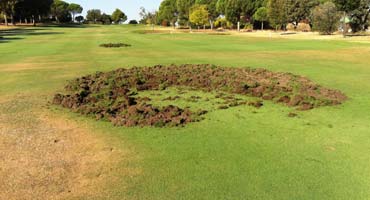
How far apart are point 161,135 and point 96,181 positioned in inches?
95.4

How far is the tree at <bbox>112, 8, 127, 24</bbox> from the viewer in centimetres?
18962

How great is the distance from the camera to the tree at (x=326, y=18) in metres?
56.2

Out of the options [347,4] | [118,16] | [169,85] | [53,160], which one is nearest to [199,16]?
[347,4]

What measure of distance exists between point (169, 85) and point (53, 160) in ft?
24.8

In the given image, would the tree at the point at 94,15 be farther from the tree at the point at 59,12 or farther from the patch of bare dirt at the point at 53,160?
the patch of bare dirt at the point at 53,160

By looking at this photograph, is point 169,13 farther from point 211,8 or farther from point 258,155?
point 258,155

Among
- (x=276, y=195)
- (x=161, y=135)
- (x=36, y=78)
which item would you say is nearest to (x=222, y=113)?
(x=161, y=135)

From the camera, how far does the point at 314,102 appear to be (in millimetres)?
10953

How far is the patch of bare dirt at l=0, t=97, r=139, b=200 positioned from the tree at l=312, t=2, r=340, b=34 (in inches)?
2132

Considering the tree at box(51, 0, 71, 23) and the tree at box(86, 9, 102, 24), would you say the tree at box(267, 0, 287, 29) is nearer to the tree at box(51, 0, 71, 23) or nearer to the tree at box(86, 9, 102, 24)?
the tree at box(51, 0, 71, 23)

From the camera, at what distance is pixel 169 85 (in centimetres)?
1405

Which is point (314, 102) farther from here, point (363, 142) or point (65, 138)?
point (65, 138)

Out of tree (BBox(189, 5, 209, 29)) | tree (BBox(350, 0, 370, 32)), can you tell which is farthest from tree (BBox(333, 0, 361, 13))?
tree (BBox(189, 5, 209, 29))

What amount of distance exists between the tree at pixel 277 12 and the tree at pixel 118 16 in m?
128
